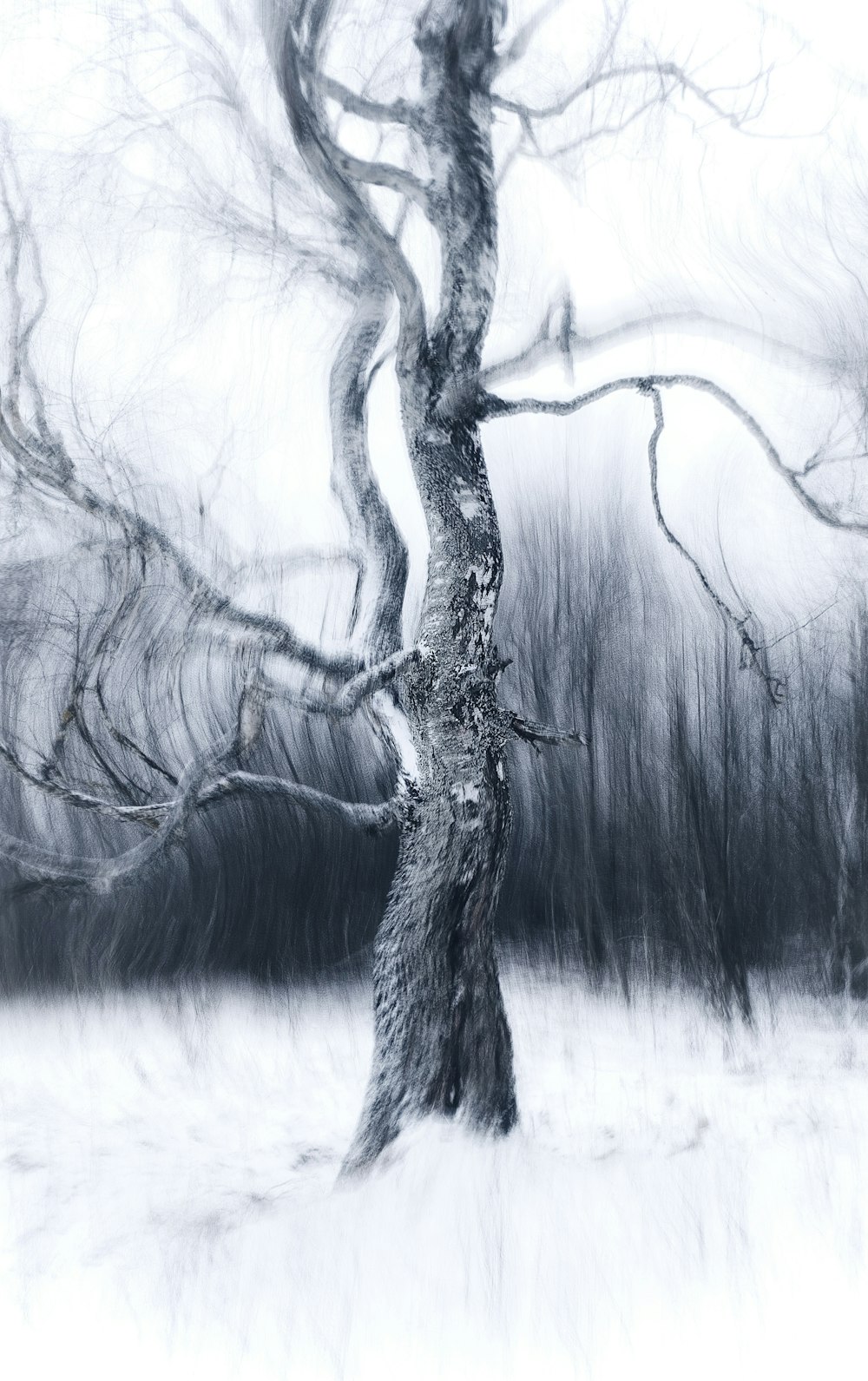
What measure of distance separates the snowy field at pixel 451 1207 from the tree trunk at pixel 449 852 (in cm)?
15

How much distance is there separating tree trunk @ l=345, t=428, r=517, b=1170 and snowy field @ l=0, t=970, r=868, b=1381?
0.48ft

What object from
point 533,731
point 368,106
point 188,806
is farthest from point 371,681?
point 368,106

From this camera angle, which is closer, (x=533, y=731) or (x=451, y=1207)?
(x=451, y=1207)

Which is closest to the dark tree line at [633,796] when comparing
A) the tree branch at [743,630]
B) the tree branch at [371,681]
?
the tree branch at [743,630]

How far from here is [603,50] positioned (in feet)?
8.82

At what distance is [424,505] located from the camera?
250cm

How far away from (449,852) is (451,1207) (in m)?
0.92

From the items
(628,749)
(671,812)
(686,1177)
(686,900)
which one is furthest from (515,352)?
(686,1177)

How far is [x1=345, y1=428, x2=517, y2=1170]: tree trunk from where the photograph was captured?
95.3 inches

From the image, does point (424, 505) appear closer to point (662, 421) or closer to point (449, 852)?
point (662, 421)

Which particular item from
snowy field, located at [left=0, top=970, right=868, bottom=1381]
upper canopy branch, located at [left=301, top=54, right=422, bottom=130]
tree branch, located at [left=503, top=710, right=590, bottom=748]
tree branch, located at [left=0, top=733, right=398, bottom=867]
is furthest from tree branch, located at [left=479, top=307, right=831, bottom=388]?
snowy field, located at [left=0, top=970, right=868, bottom=1381]

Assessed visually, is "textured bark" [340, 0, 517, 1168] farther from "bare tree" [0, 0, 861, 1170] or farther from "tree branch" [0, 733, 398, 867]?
"tree branch" [0, 733, 398, 867]

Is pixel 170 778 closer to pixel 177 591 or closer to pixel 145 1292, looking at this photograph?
pixel 177 591

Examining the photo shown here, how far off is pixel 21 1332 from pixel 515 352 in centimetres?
301
